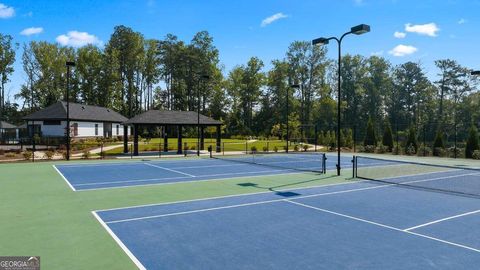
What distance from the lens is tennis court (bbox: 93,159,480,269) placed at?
7.66m

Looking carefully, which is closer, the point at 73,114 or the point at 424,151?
the point at 424,151

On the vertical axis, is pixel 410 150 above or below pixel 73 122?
below

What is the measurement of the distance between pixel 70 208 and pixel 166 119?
24.5 meters

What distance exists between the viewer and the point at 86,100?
244ft

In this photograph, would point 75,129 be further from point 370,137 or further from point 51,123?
point 370,137

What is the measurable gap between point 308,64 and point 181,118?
48.4 meters

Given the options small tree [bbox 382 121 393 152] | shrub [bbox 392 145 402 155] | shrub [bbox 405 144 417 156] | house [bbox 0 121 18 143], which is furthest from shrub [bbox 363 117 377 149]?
house [bbox 0 121 18 143]

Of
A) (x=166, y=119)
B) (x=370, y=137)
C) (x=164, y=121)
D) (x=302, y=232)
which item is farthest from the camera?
(x=370, y=137)

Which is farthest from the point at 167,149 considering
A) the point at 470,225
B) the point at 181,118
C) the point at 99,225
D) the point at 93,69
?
the point at 93,69

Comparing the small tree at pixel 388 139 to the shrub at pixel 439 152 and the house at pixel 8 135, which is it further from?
the house at pixel 8 135

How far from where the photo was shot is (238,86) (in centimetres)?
8294

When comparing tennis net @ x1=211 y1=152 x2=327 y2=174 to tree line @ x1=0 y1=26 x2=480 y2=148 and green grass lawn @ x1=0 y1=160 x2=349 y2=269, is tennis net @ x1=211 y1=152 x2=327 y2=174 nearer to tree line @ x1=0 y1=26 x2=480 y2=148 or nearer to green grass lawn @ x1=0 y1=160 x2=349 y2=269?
green grass lawn @ x1=0 y1=160 x2=349 y2=269

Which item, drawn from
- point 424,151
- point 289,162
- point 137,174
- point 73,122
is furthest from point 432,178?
point 73,122

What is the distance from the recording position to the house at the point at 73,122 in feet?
159
